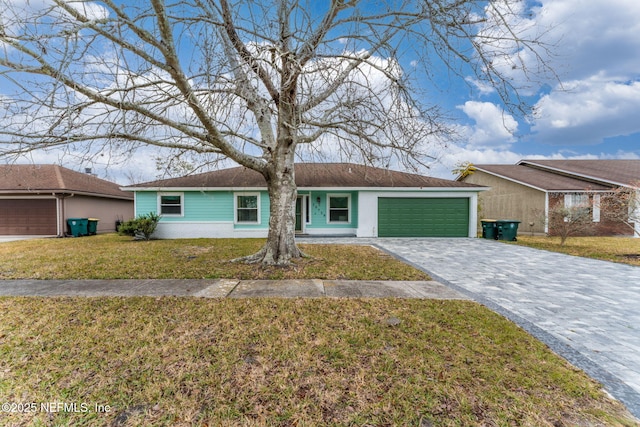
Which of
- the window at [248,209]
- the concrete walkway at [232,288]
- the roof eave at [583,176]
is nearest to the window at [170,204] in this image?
the window at [248,209]

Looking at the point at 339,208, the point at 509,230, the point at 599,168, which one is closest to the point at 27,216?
the point at 339,208

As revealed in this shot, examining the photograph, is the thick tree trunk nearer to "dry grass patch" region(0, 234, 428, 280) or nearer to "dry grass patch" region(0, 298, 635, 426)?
"dry grass patch" region(0, 234, 428, 280)

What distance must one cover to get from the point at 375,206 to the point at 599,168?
1757 centimetres

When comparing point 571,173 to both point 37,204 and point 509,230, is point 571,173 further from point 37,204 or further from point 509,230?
point 37,204

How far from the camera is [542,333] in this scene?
359 cm

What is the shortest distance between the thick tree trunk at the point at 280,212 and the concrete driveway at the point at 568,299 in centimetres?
378

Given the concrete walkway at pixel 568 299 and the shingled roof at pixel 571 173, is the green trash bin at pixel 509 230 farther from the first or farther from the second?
the shingled roof at pixel 571 173

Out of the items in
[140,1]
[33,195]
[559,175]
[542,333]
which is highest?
[140,1]

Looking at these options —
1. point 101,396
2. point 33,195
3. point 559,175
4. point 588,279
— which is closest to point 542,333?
point 588,279

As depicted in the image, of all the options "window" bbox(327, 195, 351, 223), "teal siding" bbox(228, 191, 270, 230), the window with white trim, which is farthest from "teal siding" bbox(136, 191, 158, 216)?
"window" bbox(327, 195, 351, 223)

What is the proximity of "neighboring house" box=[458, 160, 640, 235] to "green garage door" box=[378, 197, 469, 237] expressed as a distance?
4.23m

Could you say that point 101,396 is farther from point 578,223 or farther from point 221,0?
point 578,223

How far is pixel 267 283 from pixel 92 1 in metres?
5.39

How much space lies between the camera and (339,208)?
14.8m
